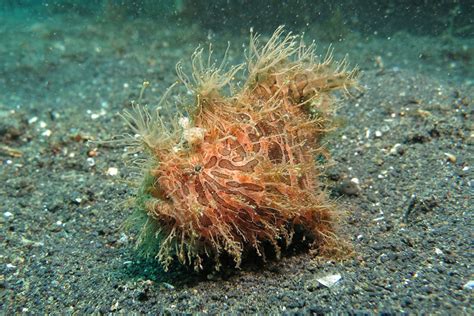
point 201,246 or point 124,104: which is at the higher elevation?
point 201,246

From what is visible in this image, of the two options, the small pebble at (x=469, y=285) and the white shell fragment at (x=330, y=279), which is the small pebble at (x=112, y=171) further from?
the small pebble at (x=469, y=285)

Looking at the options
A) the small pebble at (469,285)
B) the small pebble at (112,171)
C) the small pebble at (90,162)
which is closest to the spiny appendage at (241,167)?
the small pebble at (469,285)

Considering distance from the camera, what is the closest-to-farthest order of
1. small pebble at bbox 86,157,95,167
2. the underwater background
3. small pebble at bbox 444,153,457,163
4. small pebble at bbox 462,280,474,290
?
small pebble at bbox 462,280,474,290
the underwater background
small pebble at bbox 444,153,457,163
small pebble at bbox 86,157,95,167

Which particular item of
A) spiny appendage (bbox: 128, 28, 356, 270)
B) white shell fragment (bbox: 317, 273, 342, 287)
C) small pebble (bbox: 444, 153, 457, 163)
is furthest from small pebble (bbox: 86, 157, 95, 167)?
small pebble (bbox: 444, 153, 457, 163)

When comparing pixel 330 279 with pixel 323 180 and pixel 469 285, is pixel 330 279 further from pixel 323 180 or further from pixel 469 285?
pixel 323 180

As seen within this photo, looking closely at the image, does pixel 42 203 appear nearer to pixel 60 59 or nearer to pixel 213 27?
pixel 60 59

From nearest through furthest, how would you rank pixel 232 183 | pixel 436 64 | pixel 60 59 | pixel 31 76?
pixel 232 183, pixel 436 64, pixel 31 76, pixel 60 59

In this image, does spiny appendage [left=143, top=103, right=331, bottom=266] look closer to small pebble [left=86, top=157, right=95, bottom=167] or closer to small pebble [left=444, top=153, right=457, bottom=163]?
small pebble [left=444, top=153, right=457, bottom=163]

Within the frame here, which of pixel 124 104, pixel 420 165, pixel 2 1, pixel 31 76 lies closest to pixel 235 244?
pixel 420 165
